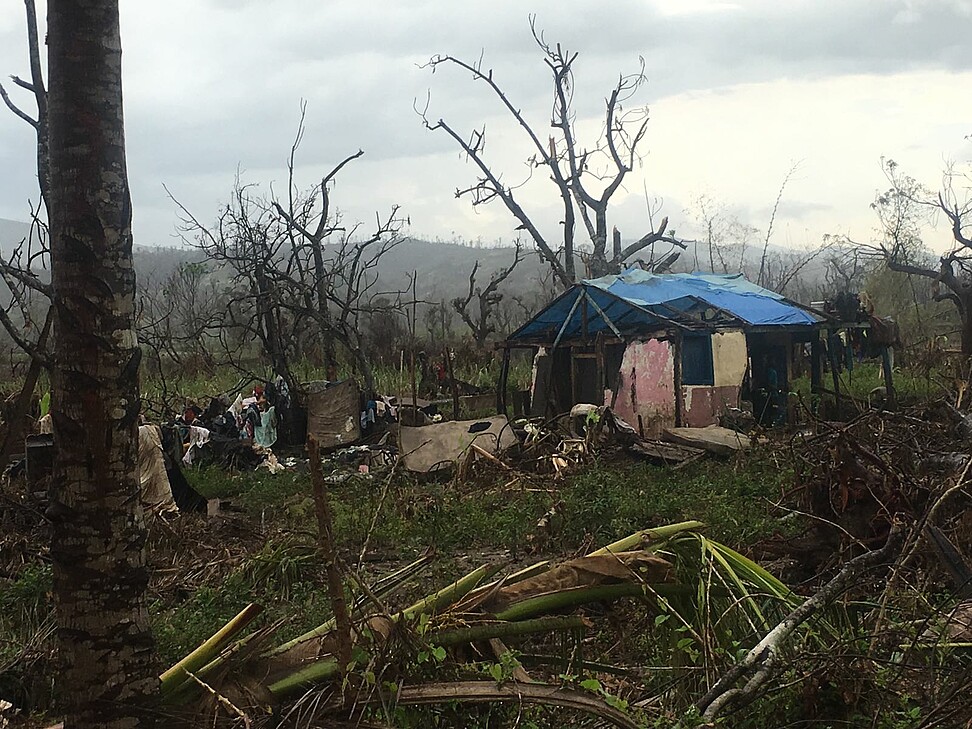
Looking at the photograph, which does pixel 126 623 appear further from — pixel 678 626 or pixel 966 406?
pixel 966 406

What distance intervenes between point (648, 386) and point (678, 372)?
2.14ft

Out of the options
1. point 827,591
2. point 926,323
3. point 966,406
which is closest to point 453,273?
point 926,323

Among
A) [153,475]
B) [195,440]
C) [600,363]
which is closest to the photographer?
[153,475]

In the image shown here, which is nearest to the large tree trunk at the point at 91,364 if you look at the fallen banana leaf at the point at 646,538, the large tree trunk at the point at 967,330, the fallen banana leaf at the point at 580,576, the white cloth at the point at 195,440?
the fallen banana leaf at the point at 580,576

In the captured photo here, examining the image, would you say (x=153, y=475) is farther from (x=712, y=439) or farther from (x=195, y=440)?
(x=712, y=439)

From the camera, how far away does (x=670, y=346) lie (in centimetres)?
1337

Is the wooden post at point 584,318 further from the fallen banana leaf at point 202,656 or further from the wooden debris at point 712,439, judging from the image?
the fallen banana leaf at point 202,656

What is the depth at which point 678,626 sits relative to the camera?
3.35 m

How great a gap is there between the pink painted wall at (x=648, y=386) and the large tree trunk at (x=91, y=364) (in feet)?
38.0

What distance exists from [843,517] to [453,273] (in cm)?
7905

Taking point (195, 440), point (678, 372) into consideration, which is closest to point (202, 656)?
point (195, 440)

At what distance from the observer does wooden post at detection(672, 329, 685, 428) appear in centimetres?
1309

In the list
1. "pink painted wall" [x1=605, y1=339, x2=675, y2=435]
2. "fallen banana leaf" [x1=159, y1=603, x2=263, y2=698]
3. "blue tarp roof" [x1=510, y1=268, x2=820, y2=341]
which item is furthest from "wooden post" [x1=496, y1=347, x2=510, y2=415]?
"fallen banana leaf" [x1=159, y1=603, x2=263, y2=698]

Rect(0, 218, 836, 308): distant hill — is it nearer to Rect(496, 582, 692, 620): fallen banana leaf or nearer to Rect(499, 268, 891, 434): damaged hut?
Rect(499, 268, 891, 434): damaged hut
